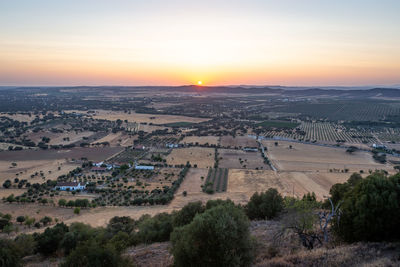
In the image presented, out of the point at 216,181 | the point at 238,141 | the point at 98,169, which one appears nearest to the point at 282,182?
the point at 216,181

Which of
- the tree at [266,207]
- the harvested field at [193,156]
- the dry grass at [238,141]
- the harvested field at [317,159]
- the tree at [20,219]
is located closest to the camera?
the tree at [266,207]

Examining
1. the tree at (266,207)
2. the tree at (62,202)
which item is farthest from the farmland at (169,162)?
the tree at (266,207)

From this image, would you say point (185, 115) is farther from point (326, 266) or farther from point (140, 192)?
point (326, 266)

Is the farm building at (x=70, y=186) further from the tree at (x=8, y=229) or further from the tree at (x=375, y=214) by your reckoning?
the tree at (x=375, y=214)

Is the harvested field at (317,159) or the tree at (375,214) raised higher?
the tree at (375,214)

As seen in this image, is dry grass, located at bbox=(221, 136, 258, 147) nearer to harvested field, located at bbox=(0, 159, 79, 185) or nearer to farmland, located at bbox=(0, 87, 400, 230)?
farmland, located at bbox=(0, 87, 400, 230)

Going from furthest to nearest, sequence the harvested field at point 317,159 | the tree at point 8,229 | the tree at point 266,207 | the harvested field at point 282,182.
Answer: the harvested field at point 317,159
the harvested field at point 282,182
the tree at point 8,229
the tree at point 266,207
